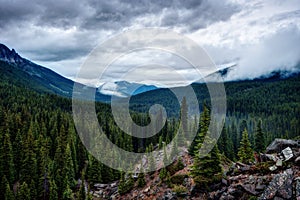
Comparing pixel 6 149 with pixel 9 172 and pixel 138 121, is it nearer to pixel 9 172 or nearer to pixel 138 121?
pixel 9 172

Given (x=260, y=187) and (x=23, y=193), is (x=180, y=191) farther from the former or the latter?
(x=23, y=193)

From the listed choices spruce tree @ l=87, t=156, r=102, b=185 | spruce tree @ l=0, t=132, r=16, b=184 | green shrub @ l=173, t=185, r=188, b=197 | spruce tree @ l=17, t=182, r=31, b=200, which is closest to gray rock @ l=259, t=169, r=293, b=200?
green shrub @ l=173, t=185, r=188, b=197

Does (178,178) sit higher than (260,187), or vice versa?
(260,187)

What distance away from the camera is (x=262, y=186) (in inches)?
1225

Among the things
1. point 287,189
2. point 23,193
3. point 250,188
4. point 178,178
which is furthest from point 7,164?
point 287,189

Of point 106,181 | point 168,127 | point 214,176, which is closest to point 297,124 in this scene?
point 168,127

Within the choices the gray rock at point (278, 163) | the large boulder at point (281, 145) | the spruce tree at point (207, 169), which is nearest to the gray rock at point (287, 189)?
the gray rock at point (278, 163)

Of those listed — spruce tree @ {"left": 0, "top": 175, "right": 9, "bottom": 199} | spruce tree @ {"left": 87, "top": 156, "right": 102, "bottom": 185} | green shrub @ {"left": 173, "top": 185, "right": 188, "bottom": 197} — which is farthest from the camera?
spruce tree @ {"left": 87, "top": 156, "right": 102, "bottom": 185}

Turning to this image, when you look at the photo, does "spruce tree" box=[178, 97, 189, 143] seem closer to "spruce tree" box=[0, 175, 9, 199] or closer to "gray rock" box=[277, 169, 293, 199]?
"spruce tree" box=[0, 175, 9, 199]

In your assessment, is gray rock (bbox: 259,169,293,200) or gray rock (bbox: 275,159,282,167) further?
gray rock (bbox: 275,159,282,167)

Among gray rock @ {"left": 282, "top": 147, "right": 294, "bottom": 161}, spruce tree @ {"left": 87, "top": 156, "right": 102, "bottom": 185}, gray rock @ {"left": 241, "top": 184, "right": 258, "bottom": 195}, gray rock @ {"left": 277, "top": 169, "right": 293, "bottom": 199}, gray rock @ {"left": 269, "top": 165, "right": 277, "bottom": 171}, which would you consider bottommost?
spruce tree @ {"left": 87, "top": 156, "right": 102, "bottom": 185}

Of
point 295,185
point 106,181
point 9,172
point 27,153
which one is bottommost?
point 106,181

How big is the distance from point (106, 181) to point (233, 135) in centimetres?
5487

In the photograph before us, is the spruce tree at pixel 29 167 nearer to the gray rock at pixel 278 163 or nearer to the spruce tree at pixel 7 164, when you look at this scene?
the spruce tree at pixel 7 164
